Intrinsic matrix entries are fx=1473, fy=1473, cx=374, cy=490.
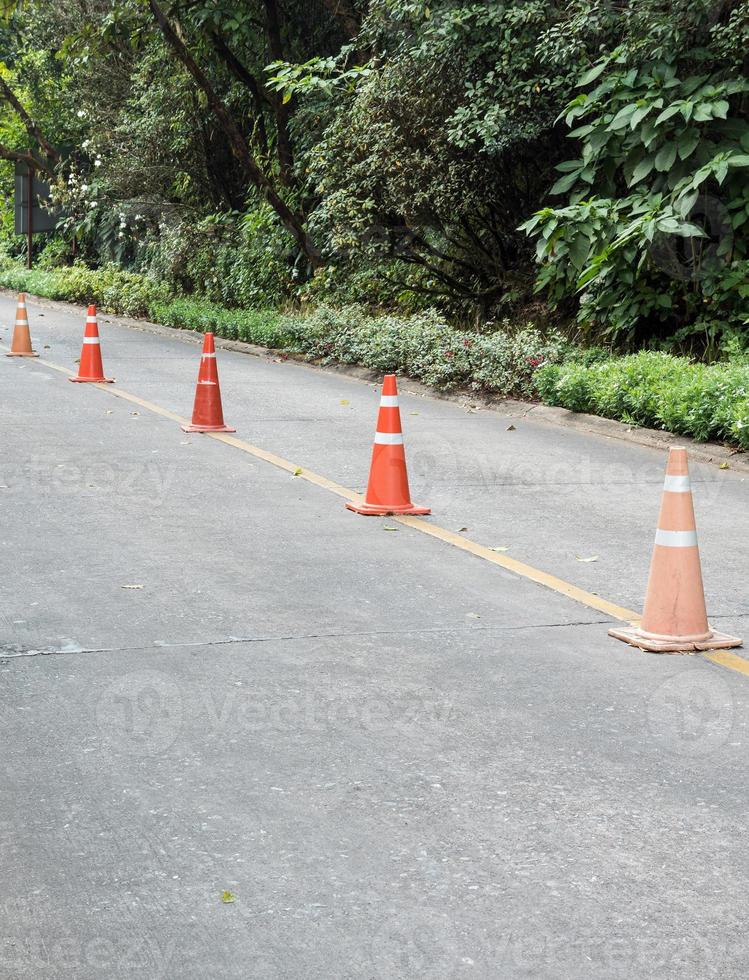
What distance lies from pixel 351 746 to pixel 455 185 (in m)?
16.0

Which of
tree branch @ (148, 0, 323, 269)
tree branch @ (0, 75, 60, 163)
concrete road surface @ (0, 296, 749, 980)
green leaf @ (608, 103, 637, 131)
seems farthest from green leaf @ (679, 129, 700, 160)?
tree branch @ (0, 75, 60, 163)

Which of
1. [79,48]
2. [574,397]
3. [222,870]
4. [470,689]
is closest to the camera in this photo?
[222,870]

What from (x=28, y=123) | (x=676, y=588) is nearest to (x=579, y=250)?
(x=676, y=588)

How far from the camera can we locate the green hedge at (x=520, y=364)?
1344 cm

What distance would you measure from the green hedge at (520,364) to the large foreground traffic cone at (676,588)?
6155 mm

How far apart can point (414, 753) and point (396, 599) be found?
7.58ft

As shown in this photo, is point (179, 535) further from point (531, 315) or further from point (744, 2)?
point (531, 315)

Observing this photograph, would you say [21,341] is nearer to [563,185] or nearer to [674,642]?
[563,185]

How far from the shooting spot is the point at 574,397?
15.4 meters

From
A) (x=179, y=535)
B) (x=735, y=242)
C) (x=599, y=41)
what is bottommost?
(x=179, y=535)

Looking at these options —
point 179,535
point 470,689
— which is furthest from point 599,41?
point 470,689

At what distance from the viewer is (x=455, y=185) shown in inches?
802

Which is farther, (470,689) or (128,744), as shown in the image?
(470,689)

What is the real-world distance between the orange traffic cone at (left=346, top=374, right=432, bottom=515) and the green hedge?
4.07m
